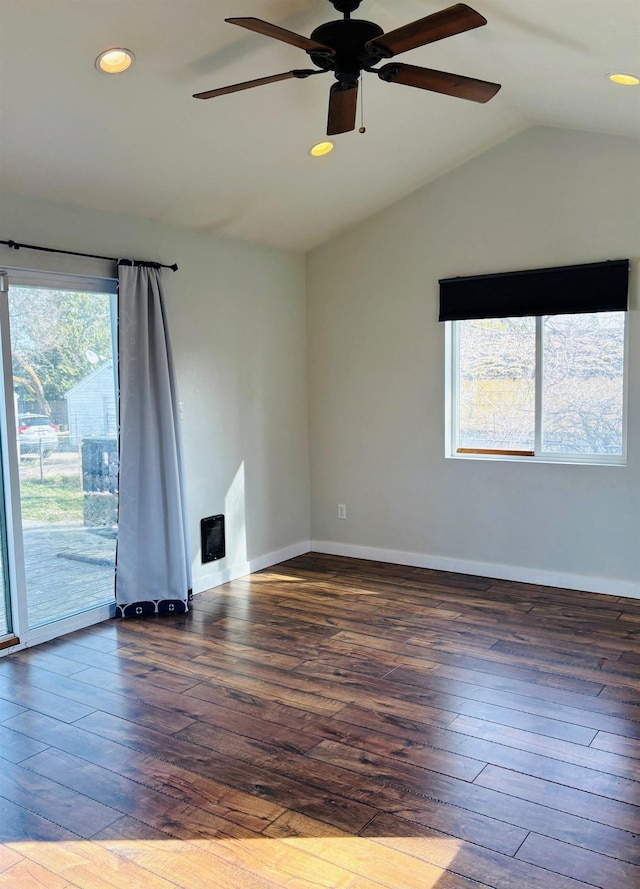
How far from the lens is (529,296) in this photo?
467 centimetres

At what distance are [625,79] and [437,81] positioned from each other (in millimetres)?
1171

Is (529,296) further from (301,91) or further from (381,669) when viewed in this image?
(381,669)

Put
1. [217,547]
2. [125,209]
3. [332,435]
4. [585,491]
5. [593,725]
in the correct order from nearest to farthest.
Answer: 1. [593,725]
2. [125,209]
3. [585,491]
4. [217,547]
5. [332,435]

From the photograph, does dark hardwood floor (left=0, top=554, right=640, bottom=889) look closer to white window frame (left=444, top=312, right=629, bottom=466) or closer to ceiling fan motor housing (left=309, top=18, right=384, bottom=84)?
white window frame (left=444, top=312, right=629, bottom=466)

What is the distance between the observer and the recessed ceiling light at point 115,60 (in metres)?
2.86

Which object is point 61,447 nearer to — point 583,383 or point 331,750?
point 331,750

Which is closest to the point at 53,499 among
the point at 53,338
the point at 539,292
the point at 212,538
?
the point at 53,338

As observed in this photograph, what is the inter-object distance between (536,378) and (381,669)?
7.48ft

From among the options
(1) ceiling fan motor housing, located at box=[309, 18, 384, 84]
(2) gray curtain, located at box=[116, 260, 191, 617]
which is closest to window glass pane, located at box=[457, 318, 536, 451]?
(2) gray curtain, located at box=[116, 260, 191, 617]

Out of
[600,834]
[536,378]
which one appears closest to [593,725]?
[600,834]

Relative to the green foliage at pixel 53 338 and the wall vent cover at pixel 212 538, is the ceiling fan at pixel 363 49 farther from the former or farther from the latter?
the wall vent cover at pixel 212 538

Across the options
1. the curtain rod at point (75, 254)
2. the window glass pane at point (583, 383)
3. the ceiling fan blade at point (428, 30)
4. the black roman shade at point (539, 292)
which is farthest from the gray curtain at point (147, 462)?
the window glass pane at point (583, 383)

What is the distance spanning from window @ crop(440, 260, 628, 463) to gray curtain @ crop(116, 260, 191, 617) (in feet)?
6.49

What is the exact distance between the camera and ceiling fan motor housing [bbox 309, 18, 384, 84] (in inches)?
101
